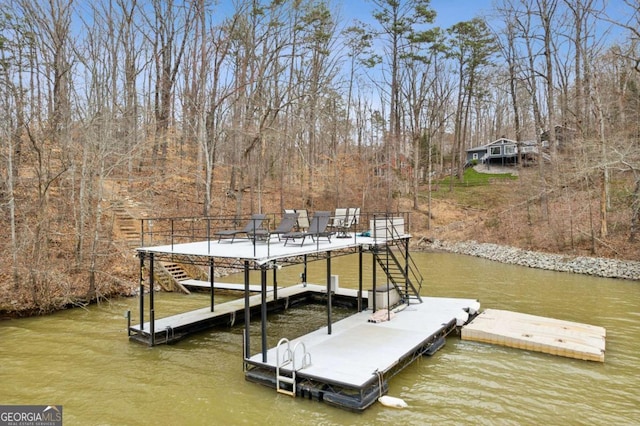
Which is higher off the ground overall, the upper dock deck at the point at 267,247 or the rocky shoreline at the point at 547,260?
the upper dock deck at the point at 267,247

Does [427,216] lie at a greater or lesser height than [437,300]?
greater

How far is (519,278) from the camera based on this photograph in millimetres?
18906

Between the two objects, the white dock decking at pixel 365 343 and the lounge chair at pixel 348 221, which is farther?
the lounge chair at pixel 348 221

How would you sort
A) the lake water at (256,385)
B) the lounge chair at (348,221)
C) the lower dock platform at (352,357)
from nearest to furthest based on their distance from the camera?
the lake water at (256,385), the lower dock platform at (352,357), the lounge chair at (348,221)

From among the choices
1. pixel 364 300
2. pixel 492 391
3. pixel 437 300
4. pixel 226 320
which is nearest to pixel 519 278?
pixel 437 300

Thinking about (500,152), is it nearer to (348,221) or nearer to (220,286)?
(348,221)

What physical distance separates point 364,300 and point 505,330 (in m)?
5.12

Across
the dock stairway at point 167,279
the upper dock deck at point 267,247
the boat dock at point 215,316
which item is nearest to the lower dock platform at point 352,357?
the upper dock deck at point 267,247

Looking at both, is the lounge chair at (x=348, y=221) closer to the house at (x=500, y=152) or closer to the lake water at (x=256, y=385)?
the lake water at (x=256, y=385)

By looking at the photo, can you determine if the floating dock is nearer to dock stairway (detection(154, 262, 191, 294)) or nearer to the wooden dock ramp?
the wooden dock ramp

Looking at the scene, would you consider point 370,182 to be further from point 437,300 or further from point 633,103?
point 437,300

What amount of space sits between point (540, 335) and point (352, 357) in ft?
17.5

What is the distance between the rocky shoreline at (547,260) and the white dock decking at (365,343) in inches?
410

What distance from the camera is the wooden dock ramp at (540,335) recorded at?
9586mm
